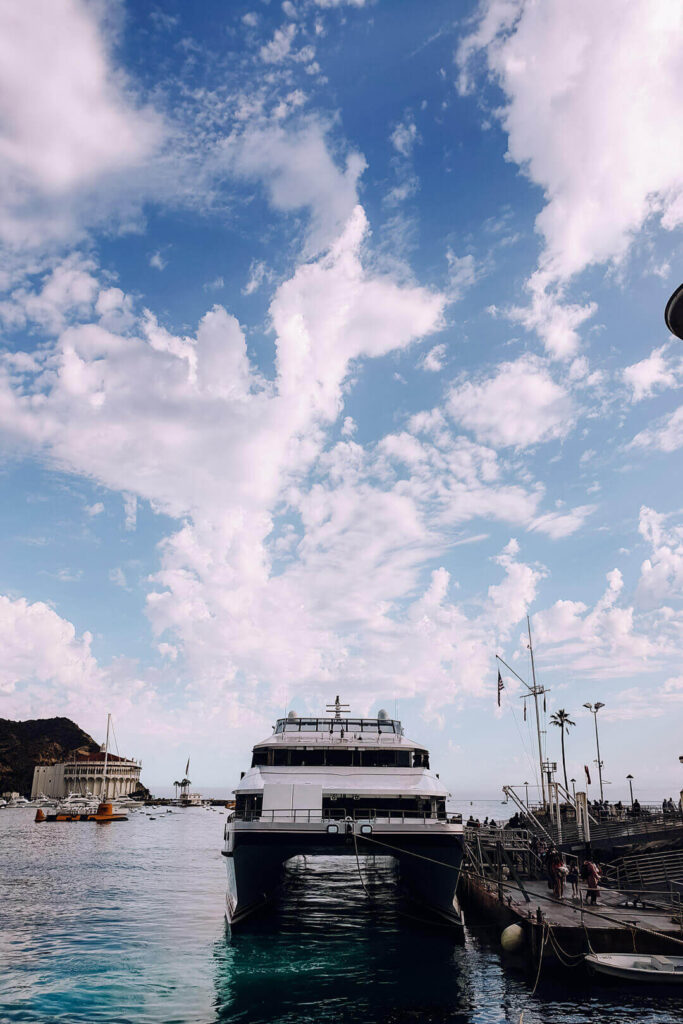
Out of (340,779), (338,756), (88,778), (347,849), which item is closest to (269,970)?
(347,849)

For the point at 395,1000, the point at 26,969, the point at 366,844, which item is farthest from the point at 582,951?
the point at 26,969

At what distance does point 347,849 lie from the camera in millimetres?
26328

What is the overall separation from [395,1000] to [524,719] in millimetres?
34454

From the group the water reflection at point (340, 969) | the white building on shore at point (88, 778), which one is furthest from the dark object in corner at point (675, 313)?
the white building on shore at point (88, 778)

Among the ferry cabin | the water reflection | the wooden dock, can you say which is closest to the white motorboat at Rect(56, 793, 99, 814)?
the water reflection

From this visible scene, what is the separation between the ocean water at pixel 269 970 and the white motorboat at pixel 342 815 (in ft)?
6.28

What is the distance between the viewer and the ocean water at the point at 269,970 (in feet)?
56.5

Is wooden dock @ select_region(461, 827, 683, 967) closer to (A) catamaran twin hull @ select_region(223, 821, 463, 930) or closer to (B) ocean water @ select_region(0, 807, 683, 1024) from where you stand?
(B) ocean water @ select_region(0, 807, 683, 1024)

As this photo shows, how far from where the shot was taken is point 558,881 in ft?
86.4

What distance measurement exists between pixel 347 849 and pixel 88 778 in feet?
589

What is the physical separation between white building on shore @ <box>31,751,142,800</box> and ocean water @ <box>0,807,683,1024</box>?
159 m

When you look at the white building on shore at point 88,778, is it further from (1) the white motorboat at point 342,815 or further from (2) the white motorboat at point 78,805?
(1) the white motorboat at point 342,815

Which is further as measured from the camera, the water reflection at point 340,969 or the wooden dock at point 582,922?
the wooden dock at point 582,922

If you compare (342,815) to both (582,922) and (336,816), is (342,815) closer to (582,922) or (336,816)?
(336,816)
